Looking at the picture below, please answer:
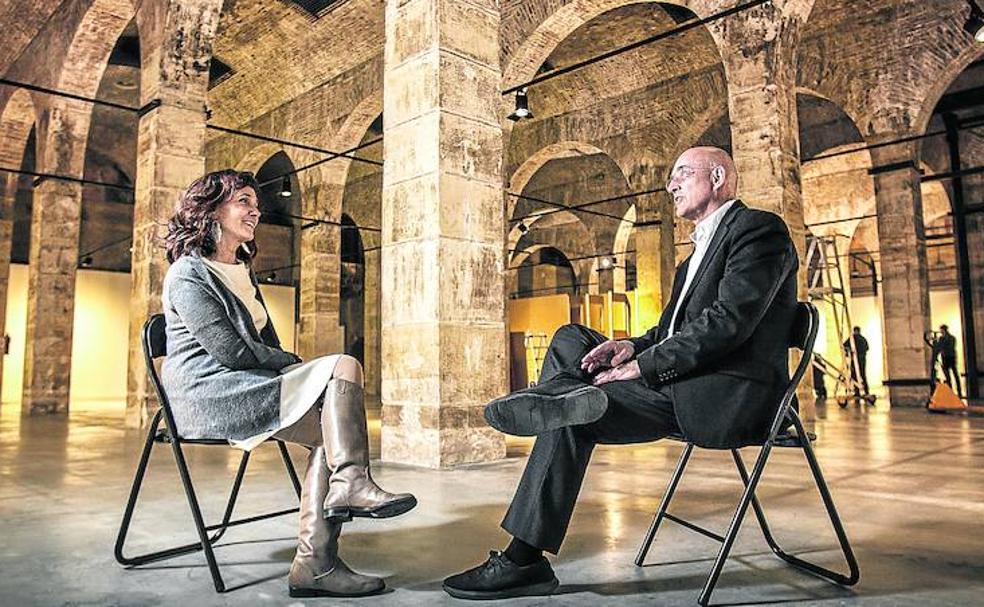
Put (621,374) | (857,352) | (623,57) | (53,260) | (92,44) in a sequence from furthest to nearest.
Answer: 1. (857,352)
2. (623,57)
3. (53,260)
4. (92,44)
5. (621,374)

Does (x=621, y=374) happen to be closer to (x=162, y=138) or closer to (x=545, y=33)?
(x=162, y=138)

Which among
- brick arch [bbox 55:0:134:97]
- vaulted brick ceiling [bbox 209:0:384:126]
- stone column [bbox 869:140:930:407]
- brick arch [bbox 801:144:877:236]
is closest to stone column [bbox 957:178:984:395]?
brick arch [bbox 801:144:877:236]

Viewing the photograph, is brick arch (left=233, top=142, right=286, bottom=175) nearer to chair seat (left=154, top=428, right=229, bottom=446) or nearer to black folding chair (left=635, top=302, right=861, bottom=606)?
chair seat (left=154, top=428, right=229, bottom=446)

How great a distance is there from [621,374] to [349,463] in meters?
0.85

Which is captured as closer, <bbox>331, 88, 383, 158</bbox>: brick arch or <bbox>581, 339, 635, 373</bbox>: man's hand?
<bbox>581, 339, 635, 373</bbox>: man's hand

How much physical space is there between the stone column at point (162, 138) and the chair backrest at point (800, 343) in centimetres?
880

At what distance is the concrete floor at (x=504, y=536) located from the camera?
2.26 m

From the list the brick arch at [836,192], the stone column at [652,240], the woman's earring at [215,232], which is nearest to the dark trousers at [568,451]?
the woman's earring at [215,232]

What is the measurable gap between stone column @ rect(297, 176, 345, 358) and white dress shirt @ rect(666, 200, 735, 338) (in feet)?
44.1

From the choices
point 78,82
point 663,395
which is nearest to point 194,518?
point 663,395

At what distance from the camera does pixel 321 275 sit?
52.7 feet

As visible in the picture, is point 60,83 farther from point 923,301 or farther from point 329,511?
point 923,301

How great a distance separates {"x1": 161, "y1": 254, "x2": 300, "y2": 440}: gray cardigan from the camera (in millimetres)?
2301

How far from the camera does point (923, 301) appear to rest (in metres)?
13.2
